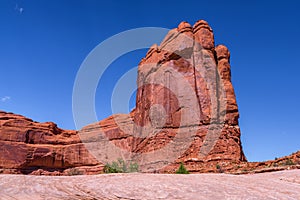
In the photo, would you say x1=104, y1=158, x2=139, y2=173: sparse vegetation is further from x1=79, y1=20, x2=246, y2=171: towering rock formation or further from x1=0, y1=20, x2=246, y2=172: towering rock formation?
x1=0, y1=20, x2=246, y2=172: towering rock formation

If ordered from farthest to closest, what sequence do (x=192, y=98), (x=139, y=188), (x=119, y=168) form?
1. (x=192, y=98)
2. (x=119, y=168)
3. (x=139, y=188)

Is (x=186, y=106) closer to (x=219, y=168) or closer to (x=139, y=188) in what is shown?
(x=219, y=168)

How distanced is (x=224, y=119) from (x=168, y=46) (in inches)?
658

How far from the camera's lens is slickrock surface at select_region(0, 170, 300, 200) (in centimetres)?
515

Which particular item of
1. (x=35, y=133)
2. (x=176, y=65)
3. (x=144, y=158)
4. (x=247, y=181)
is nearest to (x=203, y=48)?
(x=176, y=65)

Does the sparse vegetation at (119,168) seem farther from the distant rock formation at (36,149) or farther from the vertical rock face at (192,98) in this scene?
the distant rock formation at (36,149)

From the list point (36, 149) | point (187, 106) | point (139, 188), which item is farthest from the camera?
point (36, 149)

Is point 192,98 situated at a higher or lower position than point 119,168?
higher

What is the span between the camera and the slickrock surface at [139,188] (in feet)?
16.9

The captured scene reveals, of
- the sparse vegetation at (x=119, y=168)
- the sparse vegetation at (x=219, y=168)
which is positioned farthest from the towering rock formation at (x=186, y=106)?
the sparse vegetation at (x=119, y=168)

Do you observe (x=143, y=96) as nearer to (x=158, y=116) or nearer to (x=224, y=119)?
(x=158, y=116)

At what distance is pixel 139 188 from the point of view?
5.48m

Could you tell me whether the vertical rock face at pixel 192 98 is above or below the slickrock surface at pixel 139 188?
above

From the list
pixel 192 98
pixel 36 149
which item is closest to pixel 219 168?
pixel 192 98
